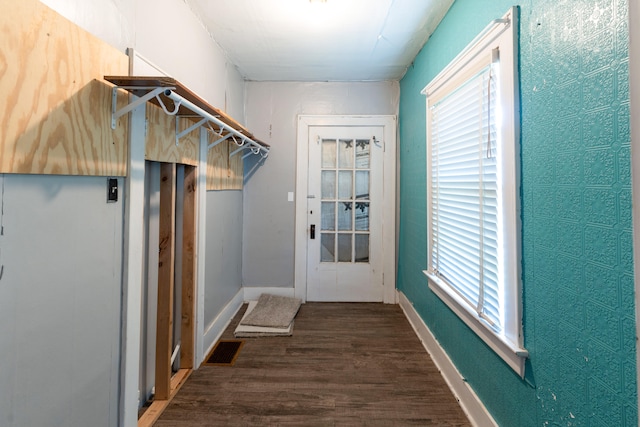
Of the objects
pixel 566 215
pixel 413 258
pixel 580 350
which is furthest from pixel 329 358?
pixel 566 215

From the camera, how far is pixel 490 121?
4.94 feet

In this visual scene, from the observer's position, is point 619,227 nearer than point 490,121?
Yes

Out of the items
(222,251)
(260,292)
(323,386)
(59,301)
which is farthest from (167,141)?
(260,292)

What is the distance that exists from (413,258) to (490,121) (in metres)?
1.67

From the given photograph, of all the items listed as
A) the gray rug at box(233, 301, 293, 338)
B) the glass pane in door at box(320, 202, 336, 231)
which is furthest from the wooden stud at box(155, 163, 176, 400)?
the glass pane in door at box(320, 202, 336, 231)

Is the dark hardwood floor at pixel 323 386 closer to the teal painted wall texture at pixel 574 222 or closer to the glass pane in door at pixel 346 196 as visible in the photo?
the teal painted wall texture at pixel 574 222

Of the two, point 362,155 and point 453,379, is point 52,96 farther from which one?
point 362,155

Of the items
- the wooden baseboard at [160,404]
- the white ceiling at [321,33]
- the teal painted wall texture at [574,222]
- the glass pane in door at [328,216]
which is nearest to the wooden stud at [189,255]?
the wooden baseboard at [160,404]

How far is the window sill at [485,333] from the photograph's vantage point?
1284 millimetres

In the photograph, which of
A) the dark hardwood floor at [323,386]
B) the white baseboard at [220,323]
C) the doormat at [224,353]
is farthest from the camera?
the white baseboard at [220,323]

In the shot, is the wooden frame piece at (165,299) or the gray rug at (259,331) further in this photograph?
the gray rug at (259,331)

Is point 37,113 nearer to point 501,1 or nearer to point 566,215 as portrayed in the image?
point 566,215

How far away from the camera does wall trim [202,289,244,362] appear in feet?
7.83

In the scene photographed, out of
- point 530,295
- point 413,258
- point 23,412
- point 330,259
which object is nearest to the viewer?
point 23,412
